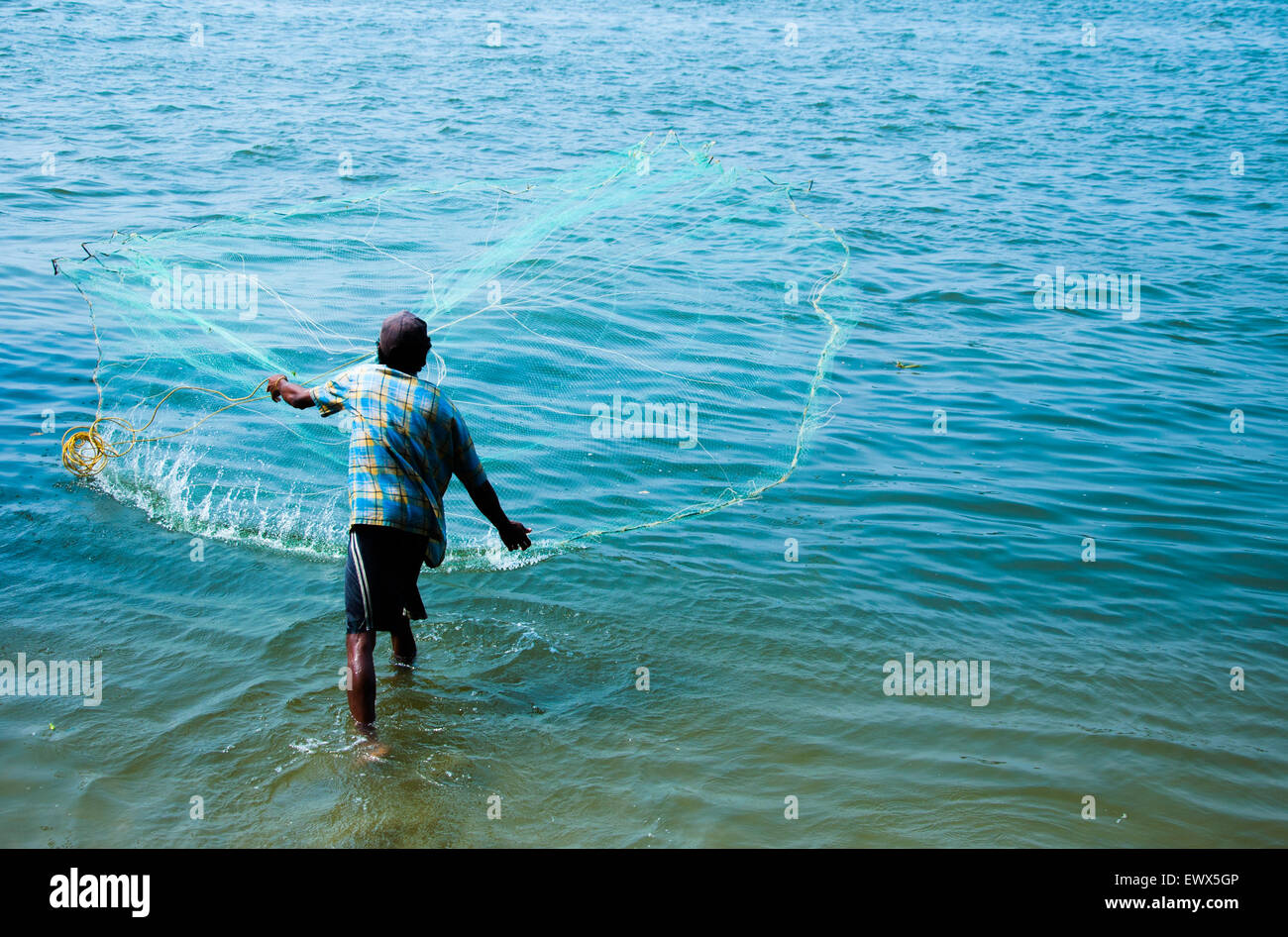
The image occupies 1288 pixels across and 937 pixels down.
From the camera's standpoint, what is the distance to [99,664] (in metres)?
4.67

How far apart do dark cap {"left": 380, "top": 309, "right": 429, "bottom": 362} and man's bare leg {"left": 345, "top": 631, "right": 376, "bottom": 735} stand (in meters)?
1.09

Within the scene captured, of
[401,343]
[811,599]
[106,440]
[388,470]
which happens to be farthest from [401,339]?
[106,440]

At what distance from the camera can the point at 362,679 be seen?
13.7 ft

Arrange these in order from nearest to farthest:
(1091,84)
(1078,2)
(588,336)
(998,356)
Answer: (588,336) < (998,356) < (1091,84) < (1078,2)

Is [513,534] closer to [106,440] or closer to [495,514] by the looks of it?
[495,514]

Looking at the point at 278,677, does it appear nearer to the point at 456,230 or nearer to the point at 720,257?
the point at 456,230

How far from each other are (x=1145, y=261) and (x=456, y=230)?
752 centimetres

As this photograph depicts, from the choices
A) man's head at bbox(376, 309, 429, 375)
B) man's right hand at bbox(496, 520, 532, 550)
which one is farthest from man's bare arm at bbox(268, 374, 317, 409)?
man's right hand at bbox(496, 520, 532, 550)

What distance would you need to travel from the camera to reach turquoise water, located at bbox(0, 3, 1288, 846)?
13.2ft

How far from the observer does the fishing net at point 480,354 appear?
6223mm

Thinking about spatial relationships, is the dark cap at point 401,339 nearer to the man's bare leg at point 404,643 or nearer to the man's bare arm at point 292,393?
the man's bare arm at point 292,393

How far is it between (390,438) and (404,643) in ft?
3.52
